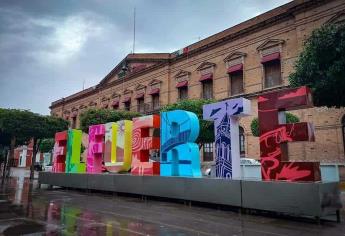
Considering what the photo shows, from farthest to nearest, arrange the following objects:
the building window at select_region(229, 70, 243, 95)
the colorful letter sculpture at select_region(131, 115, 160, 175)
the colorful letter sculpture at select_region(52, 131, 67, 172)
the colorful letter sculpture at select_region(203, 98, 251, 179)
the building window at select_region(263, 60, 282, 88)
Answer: the building window at select_region(229, 70, 243, 95), the building window at select_region(263, 60, 282, 88), the colorful letter sculpture at select_region(52, 131, 67, 172), the colorful letter sculpture at select_region(131, 115, 160, 175), the colorful letter sculpture at select_region(203, 98, 251, 179)

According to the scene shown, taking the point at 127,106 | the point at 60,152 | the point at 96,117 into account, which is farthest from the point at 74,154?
the point at 127,106

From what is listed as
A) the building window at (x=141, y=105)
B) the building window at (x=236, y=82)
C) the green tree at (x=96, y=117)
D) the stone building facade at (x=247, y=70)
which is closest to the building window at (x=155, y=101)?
the stone building facade at (x=247, y=70)

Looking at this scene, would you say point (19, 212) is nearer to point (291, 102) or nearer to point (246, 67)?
point (291, 102)

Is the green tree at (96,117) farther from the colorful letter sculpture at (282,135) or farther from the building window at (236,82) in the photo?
the colorful letter sculpture at (282,135)

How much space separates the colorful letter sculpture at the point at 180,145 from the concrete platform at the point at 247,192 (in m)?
0.49

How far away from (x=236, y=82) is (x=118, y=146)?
12482mm

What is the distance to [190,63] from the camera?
26.3 m

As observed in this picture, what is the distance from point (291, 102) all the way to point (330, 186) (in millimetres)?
2242

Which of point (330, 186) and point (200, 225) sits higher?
point (330, 186)

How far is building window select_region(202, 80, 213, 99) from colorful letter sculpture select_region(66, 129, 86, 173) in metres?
12.0

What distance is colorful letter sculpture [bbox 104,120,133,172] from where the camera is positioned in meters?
12.7

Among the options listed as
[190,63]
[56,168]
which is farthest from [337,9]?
[56,168]

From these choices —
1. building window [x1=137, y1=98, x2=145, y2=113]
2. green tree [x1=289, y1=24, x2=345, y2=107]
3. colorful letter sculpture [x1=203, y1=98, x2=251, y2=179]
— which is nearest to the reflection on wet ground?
colorful letter sculpture [x1=203, y1=98, x2=251, y2=179]

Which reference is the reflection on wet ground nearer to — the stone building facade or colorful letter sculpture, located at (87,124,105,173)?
colorful letter sculpture, located at (87,124,105,173)
